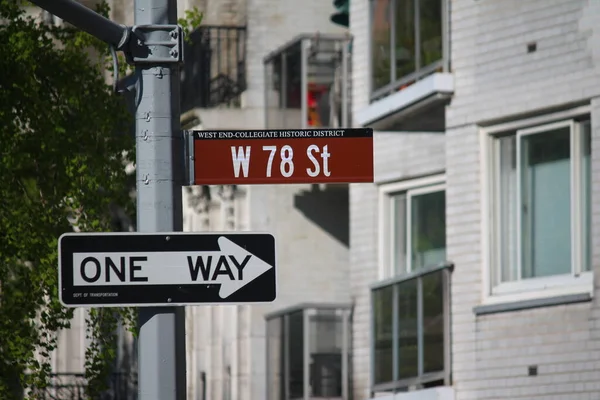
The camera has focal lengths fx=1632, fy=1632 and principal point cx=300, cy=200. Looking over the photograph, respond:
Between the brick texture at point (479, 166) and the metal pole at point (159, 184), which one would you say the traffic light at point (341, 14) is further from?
the metal pole at point (159, 184)

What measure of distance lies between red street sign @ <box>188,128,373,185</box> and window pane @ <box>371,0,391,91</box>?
36.6 feet

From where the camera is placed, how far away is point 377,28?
2008cm

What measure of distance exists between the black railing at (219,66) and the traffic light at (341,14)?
200 cm

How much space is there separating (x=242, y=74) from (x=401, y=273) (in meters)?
6.75

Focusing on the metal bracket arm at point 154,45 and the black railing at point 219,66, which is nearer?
the metal bracket arm at point 154,45

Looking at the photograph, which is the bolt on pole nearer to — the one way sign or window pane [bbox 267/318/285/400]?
the one way sign

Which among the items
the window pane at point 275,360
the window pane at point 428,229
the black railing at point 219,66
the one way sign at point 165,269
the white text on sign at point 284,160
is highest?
the black railing at point 219,66

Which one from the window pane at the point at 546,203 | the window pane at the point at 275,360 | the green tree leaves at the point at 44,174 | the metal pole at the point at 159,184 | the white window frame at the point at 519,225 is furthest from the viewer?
the window pane at the point at 275,360

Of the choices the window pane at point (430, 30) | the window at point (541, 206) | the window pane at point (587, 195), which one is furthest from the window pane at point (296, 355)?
the window pane at point (587, 195)

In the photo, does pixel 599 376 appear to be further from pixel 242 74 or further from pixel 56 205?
pixel 242 74

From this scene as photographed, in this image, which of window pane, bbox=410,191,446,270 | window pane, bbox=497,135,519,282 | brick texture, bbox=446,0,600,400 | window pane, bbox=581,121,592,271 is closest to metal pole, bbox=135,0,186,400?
brick texture, bbox=446,0,600,400

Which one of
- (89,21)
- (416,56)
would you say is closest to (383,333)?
(416,56)

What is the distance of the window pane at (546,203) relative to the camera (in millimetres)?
16094

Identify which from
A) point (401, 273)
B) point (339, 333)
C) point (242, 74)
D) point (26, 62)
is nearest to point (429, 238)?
point (401, 273)
